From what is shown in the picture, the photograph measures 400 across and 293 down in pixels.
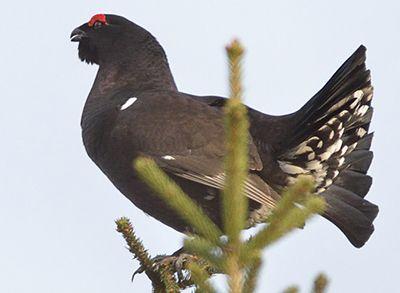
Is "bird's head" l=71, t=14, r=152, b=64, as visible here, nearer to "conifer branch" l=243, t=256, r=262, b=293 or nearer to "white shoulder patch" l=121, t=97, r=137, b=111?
"white shoulder patch" l=121, t=97, r=137, b=111

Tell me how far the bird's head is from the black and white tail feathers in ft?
6.48

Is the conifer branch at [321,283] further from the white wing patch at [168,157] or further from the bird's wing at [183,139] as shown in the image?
the white wing patch at [168,157]

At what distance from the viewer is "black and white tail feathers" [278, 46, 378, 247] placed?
550 cm

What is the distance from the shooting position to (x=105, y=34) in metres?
7.26

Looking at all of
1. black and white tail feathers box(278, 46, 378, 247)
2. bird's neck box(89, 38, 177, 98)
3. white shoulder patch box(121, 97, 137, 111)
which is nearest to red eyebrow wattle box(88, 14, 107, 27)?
bird's neck box(89, 38, 177, 98)

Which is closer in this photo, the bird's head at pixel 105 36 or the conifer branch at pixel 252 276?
the conifer branch at pixel 252 276

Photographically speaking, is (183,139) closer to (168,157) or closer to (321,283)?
(168,157)

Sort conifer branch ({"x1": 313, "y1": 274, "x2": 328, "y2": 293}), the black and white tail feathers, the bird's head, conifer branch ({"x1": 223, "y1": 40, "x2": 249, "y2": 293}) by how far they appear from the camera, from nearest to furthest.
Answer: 1. conifer branch ({"x1": 223, "y1": 40, "x2": 249, "y2": 293})
2. conifer branch ({"x1": 313, "y1": 274, "x2": 328, "y2": 293})
3. the black and white tail feathers
4. the bird's head

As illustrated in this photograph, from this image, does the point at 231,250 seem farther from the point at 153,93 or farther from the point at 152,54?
the point at 152,54

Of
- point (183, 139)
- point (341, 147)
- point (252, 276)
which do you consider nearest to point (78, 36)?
point (183, 139)

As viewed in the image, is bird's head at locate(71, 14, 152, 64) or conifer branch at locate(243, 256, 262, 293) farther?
bird's head at locate(71, 14, 152, 64)

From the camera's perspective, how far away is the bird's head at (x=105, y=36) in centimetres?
718

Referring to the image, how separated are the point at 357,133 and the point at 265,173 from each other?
2.43ft

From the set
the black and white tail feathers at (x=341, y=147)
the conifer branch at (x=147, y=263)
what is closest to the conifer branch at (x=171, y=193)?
the conifer branch at (x=147, y=263)
